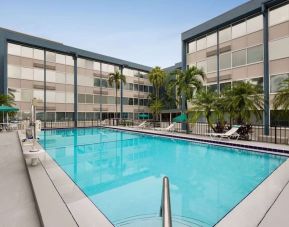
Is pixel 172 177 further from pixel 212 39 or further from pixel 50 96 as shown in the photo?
pixel 50 96

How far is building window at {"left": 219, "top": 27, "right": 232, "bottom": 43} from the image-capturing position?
18797 mm

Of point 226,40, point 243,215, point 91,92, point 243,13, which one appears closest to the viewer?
point 243,215

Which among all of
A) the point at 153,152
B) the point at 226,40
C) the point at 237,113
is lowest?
the point at 153,152

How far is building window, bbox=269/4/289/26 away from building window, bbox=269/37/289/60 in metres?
1.48

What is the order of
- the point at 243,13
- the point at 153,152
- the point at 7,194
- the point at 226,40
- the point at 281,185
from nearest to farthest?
the point at 7,194
the point at 281,185
the point at 153,152
the point at 243,13
the point at 226,40

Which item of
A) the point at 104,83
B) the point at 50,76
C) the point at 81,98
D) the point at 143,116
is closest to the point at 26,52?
Answer: the point at 50,76

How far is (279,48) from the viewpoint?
1535cm

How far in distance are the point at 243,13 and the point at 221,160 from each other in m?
13.9

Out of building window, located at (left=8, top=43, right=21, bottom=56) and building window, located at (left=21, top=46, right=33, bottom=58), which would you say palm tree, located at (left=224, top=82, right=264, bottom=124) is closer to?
building window, located at (left=21, top=46, right=33, bottom=58)

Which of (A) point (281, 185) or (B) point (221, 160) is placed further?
(B) point (221, 160)

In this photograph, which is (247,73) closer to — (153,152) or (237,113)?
(237,113)

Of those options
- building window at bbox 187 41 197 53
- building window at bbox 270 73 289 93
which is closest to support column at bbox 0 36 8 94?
building window at bbox 187 41 197 53

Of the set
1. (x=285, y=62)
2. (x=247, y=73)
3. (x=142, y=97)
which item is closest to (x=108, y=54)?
(x=142, y=97)

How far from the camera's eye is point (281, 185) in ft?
17.5
